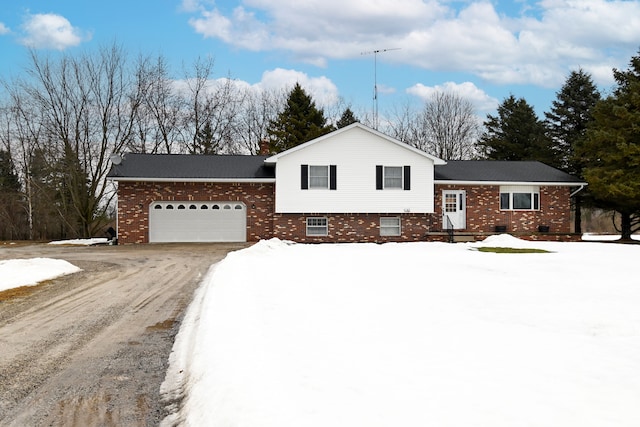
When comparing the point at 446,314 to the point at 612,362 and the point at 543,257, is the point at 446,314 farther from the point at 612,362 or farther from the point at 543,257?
the point at 543,257

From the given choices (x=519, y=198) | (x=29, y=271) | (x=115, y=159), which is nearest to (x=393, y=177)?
(x=519, y=198)

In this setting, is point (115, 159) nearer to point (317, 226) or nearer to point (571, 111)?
point (317, 226)

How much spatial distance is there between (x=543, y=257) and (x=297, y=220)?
11.4m

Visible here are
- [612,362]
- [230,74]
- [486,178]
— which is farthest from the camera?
[230,74]

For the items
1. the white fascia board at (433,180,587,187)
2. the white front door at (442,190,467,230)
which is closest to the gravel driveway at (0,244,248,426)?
the white fascia board at (433,180,587,187)

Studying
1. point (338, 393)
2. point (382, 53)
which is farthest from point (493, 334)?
point (382, 53)

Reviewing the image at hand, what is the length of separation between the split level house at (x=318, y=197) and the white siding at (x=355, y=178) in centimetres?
5

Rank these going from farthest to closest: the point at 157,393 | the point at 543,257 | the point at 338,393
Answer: the point at 543,257, the point at 157,393, the point at 338,393

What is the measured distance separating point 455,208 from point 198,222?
12972 millimetres

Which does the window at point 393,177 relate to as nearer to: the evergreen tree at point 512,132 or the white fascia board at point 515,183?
the white fascia board at point 515,183

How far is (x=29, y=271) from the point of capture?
1179 centimetres

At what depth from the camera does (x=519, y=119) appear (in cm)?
4247

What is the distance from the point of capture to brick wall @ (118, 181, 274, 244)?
22.5 metres

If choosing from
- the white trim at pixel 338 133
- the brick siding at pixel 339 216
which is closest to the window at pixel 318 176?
the white trim at pixel 338 133
